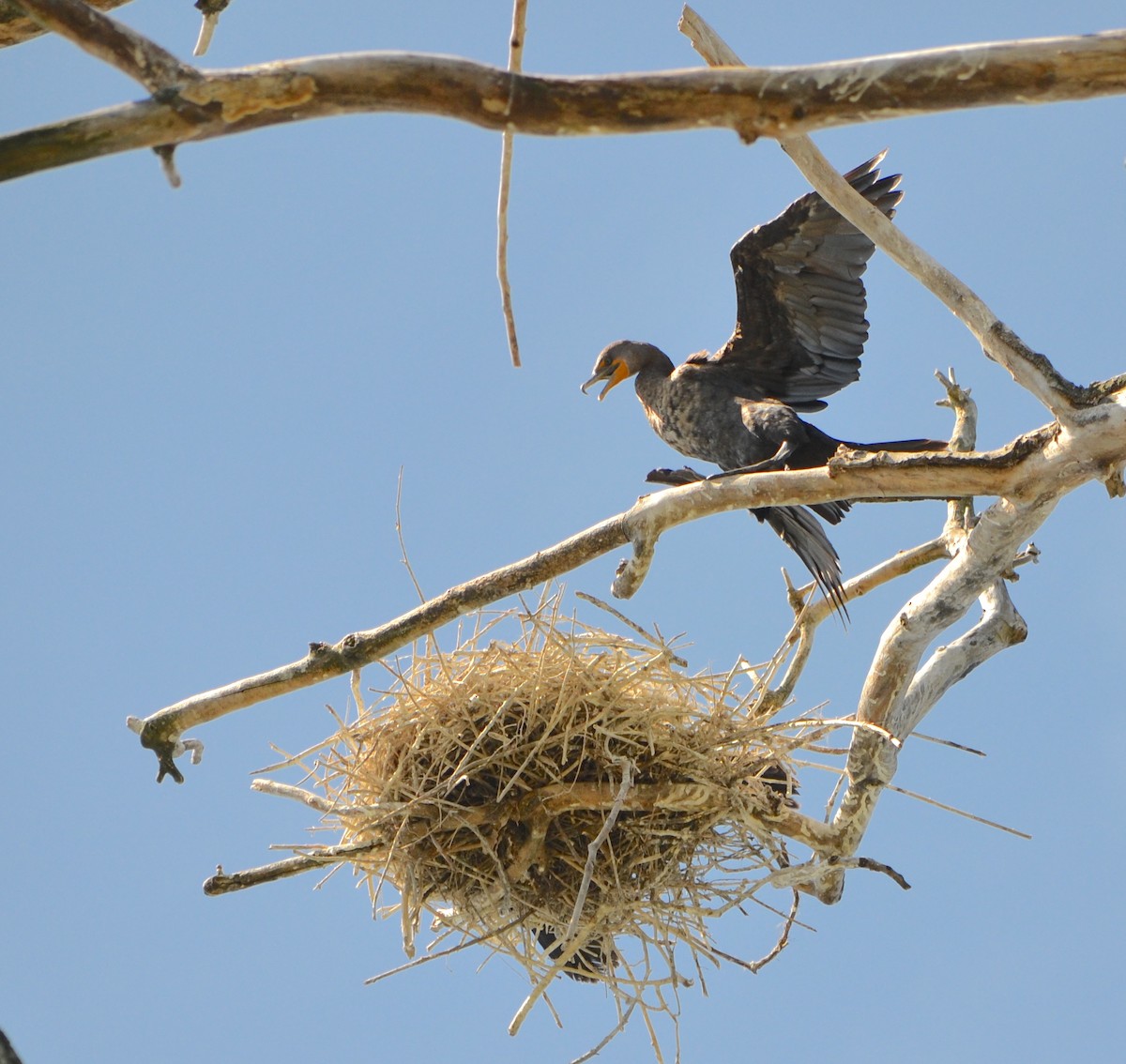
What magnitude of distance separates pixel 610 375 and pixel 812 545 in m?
1.75

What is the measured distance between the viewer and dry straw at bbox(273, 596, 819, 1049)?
11.2 feet

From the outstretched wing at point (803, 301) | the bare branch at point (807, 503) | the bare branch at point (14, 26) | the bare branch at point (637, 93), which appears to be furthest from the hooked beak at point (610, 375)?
the bare branch at point (637, 93)

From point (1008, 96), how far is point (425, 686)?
2.09 m

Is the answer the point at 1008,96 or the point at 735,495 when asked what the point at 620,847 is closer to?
the point at 735,495

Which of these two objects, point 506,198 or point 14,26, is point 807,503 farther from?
point 14,26

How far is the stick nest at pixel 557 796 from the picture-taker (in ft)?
11.2

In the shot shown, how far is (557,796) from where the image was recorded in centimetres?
339

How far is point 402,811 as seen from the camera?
11.0 ft

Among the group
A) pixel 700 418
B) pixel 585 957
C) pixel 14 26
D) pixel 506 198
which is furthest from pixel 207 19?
pixel 585 957

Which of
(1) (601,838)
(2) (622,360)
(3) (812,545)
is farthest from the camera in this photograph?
(2) (622,360)

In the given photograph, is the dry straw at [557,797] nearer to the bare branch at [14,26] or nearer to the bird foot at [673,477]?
the bird foot at [673,477]

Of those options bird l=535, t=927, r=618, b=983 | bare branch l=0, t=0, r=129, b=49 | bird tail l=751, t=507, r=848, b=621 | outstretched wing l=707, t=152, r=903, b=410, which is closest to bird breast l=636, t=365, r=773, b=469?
outstretched wing l=707, t=152, r=903, b=410

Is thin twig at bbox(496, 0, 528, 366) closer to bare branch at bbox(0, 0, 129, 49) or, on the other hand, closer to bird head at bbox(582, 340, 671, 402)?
bare branch at bbox(0, 0, 129, 49)

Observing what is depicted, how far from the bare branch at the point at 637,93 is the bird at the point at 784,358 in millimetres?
2246
